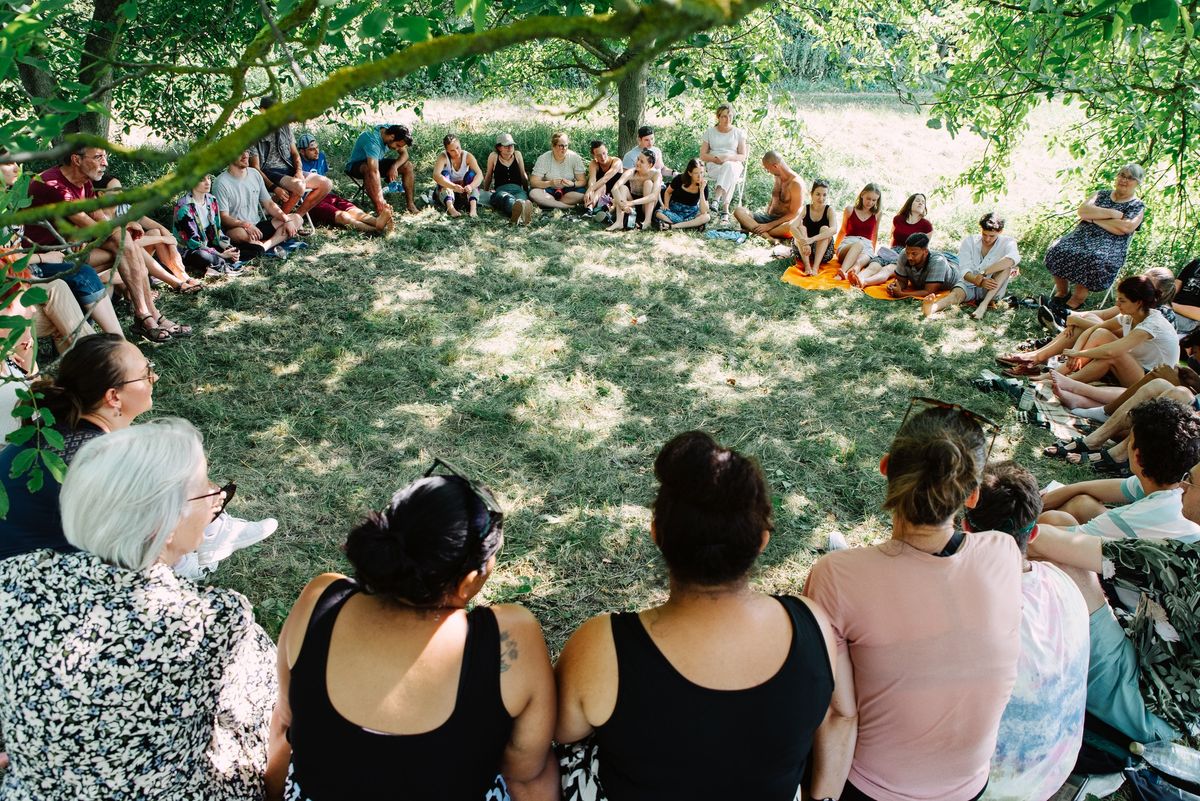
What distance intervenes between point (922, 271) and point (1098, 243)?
59.4 inches

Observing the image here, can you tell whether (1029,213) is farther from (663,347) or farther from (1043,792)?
(1043,792)

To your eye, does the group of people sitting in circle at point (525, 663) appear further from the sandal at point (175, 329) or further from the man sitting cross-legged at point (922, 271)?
the man sitting cross-legged at point (922, 271)

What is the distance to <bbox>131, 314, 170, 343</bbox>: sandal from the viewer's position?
5.51 m

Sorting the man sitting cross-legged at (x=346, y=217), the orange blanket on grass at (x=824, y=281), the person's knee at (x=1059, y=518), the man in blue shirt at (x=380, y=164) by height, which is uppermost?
the man in blue shirt at (x=380, y=164)

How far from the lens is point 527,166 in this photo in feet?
34.9

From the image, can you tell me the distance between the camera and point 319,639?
1.75 metres

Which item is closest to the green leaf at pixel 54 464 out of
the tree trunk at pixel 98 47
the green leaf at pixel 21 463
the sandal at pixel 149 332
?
the green leaf at pixel 21 463

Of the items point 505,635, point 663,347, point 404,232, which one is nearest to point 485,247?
point 404,232

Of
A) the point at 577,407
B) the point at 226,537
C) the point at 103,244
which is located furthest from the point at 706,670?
the point at 103,244

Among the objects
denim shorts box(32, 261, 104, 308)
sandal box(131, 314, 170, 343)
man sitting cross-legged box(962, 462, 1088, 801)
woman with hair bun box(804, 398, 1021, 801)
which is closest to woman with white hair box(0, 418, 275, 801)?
woman with hair bun box(804, 398, 1021, 801)

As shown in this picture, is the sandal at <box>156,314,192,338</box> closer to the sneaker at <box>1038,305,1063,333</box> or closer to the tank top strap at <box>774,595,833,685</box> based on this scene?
the tank top strap at <box>774,595,833,685</box>

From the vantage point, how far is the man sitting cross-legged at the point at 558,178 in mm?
8945

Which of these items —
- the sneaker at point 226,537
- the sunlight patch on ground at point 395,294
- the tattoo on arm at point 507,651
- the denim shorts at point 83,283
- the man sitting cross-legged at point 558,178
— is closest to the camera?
the tattoo on arm at point 507,651

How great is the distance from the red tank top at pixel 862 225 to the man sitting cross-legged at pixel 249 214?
5557mm
